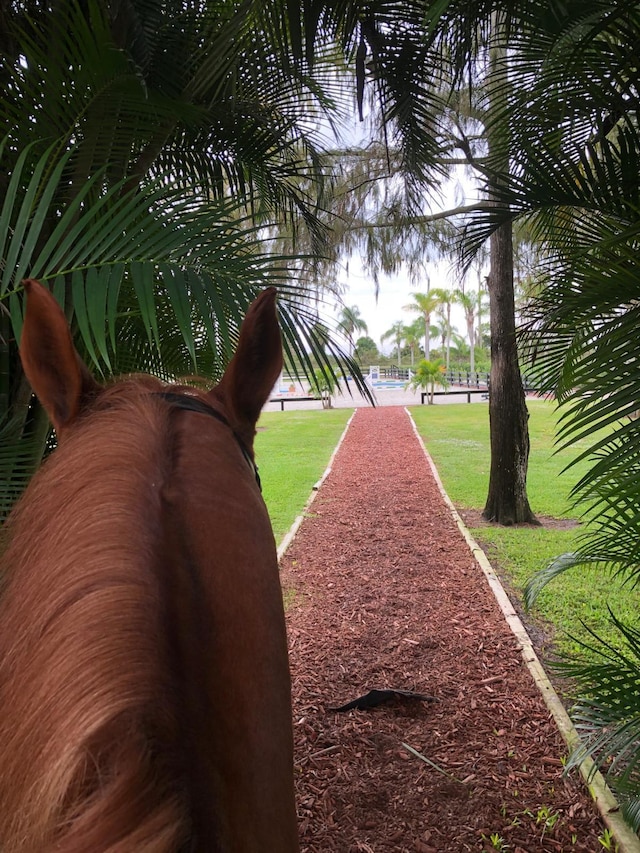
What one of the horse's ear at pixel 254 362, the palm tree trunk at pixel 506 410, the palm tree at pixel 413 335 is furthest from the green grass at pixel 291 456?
the palm tree at pixel 413 335

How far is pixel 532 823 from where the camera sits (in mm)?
1613

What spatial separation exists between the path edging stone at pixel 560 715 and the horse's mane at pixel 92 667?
1474mm

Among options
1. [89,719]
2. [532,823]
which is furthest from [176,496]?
[532,823]

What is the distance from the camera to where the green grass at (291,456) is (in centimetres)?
532

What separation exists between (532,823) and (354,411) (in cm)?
1385

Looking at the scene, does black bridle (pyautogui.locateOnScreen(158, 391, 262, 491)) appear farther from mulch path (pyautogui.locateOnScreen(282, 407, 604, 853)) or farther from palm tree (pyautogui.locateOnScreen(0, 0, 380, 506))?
→ mulch path (pyautogui.locateOnScreen(282, 407, 604, 853))

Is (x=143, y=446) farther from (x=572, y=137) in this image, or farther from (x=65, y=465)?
(x=572, y=137)

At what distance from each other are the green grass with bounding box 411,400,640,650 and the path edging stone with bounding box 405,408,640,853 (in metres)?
0.14

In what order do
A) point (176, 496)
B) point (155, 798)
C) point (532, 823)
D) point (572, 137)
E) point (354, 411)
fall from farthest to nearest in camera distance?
point (354, 411) → point (572, 137) → point (532, 823) → point (176, 496) → point (155, 798)

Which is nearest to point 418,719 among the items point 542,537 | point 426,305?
point 542,537

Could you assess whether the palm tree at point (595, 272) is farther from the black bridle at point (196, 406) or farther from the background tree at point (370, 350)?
the background tree at point (370, 350)

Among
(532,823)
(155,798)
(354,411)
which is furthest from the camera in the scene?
(354,411)

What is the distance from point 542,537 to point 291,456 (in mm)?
4531

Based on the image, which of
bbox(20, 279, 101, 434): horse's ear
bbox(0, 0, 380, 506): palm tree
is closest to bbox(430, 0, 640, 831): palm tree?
bbox(0, 0, 380, 506): palm tree
